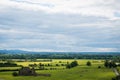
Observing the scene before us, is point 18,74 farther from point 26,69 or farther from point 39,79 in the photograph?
point 39,79

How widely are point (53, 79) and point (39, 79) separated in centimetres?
691

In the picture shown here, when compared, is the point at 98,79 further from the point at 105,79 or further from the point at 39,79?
the point at 39,79

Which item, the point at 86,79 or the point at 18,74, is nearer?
the point at 86,79

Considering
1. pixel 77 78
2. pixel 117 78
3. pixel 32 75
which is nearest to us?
pixel 117 78

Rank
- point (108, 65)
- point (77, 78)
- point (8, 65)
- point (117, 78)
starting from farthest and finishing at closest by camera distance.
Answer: point (8, 65), point (108, 65), point (77, 78), point (117, 78)

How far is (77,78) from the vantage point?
120312 mm

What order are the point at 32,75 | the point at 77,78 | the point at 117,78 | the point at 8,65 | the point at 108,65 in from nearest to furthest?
1. the point at 117,78
2. the point at 77,78
3. the point at 32,75
4. the point at 108,65
5. the point at 8,65

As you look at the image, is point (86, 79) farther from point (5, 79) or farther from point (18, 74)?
point (18, 74)

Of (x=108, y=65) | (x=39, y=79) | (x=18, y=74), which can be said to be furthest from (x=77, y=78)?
(x=108, y=65)

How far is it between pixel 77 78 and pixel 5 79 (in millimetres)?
28228

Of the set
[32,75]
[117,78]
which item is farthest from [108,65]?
[117,78]

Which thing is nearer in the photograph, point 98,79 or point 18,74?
point 98,79

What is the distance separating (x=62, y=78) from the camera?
397ft

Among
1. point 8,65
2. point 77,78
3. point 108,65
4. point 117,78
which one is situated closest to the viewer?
point 117,78
